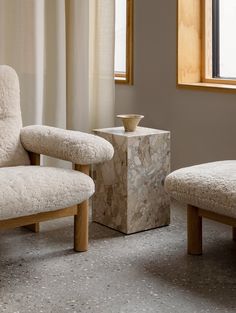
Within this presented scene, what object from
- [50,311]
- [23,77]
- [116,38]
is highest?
[116,38]

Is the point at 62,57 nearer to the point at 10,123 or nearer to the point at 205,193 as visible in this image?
the point at 10,123

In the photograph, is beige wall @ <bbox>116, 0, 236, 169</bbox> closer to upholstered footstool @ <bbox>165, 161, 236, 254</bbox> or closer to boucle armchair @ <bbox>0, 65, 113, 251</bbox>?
upholstered footstool @ <bbox>165, 161, 236, 254</bbox>

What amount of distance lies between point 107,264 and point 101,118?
1.43m

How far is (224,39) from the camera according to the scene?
11.5 ft

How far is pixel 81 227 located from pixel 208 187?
63 cm

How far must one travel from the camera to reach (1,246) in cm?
279

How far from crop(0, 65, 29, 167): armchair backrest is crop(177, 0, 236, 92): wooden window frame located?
1.08m

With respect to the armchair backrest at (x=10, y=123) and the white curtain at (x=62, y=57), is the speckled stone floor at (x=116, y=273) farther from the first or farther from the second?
the white curtain at (x=62, y=57)

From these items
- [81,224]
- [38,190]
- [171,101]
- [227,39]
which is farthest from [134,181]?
[227,39]

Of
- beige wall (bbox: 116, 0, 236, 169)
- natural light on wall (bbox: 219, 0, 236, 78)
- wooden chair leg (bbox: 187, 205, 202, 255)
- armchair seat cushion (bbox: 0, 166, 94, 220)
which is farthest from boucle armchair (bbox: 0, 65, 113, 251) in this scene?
natural light on wall (bbox: 219, 0, 236, 78)

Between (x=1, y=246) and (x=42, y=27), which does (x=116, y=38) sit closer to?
(x=42, y=27)

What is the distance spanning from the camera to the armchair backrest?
2.86 m

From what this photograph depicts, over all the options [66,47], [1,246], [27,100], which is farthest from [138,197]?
[66,47]

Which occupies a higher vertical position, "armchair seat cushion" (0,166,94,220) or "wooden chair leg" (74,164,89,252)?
"armchair seat cushion" (0,166,94,220)
